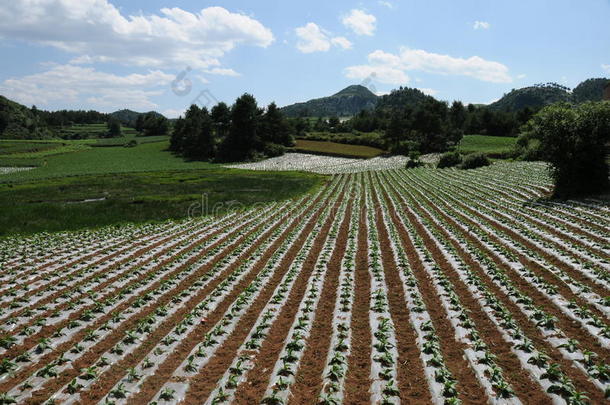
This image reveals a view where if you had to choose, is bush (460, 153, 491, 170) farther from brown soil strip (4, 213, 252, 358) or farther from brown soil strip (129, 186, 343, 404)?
brown soil strip (4, 213, 252, 358)

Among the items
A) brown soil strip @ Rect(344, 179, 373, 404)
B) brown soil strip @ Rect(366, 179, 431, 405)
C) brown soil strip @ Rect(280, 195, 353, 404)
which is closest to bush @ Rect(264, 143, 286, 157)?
brown soil strip @ Rect(344, 179, 373, 404)

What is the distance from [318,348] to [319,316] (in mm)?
2179

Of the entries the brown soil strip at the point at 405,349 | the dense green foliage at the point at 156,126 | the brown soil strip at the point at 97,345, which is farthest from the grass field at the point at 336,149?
the brown soil strip at the point at 97,345

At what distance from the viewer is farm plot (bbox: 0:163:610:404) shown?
8500 mm

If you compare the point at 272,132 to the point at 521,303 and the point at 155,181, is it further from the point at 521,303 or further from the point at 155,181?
the point at 521,303

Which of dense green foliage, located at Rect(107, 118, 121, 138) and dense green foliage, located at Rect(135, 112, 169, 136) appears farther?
dense green foliage, located at Rect(107, 118, 121, 138)

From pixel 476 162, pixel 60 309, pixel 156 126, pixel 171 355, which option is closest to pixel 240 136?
pixel 476 162

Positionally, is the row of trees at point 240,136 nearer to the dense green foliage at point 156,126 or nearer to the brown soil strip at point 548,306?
the dense green foliage at point 156,126

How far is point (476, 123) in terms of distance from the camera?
6073 inches

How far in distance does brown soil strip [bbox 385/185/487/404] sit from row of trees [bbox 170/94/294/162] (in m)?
99.6

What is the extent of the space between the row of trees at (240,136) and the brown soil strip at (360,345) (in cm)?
9846

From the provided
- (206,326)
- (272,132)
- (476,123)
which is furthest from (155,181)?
(476,123)

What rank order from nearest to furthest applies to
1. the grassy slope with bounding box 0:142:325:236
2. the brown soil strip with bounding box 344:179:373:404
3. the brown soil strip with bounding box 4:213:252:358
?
the brown soil strip with bounding box 344:179:373:404 → the brown soil strip with bounding box 4:213:252:358 → the grassy slope with bounding box 0:142:325:236

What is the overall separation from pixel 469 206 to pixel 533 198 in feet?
18.6
